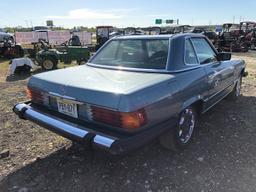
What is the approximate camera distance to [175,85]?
Answer: 3.23 metres

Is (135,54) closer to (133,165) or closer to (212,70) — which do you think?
(212,70)

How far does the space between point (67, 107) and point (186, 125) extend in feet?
5.54

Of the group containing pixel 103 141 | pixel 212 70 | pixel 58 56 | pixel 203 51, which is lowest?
pixel 58 56

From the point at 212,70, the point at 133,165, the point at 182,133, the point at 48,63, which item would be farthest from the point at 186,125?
the point at 48,63

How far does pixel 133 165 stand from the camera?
11.5 feet

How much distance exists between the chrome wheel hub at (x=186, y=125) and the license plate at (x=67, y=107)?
1425 mm

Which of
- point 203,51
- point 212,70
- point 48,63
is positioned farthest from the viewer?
point 48,63

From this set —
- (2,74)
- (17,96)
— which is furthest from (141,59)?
(2,74)

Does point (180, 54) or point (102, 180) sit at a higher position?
point (180, 54)

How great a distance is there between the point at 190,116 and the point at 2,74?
8.96 metres

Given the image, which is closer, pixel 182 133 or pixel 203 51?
pixel 182 133

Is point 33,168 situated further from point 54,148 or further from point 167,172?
point 167,172

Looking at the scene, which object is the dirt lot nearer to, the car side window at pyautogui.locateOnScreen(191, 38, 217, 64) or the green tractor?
the car side window at pyautogui.locateOnScreen(191, 38, 217, 64)

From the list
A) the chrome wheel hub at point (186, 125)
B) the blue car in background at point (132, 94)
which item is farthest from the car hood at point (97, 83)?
the chrome wheel hub at point (186, 125)
